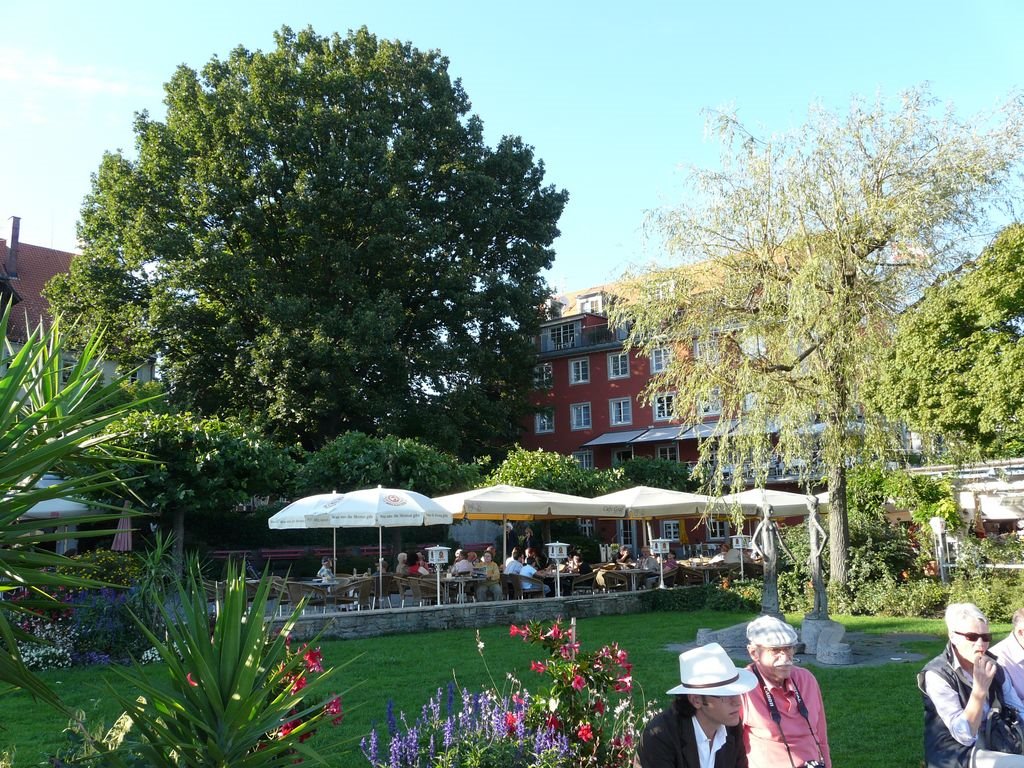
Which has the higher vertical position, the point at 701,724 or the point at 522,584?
the point at 701,724

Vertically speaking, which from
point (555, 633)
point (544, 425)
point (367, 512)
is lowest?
point (555, 633)

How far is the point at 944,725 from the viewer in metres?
4.98

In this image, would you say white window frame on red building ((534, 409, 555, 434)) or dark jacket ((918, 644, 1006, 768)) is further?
white window frame on red building ((534, 409, 555, 434))

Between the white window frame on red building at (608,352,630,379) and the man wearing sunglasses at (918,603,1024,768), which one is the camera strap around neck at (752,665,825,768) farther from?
the white window frame on red building at (608,352,630,379)

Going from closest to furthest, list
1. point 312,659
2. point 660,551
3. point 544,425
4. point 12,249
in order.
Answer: point 312,659, point 660,551, point 12,249, point 544,425

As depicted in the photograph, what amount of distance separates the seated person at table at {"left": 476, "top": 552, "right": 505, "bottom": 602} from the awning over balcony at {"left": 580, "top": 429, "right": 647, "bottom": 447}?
25485mm

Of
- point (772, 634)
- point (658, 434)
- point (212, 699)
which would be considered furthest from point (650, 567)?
point (658, 434)

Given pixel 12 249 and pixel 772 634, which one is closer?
pixel 772 634

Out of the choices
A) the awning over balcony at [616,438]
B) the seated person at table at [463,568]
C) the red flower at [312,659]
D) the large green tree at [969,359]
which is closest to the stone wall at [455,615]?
the seated person at table at [463,568]

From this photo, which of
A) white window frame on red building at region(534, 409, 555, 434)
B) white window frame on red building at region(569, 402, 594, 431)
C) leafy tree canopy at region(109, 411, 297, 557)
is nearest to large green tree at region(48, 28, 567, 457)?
leafy tree canopy at region(109, 411, 297, 557)

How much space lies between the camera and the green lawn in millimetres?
7176

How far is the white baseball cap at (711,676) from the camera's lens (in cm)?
372

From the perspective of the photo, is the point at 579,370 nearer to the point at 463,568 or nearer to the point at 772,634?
the point at 463,568

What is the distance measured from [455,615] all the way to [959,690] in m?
11.9
